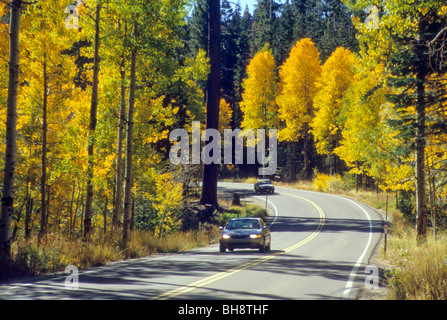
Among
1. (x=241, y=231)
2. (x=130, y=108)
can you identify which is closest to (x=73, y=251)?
(x=130, y=108)

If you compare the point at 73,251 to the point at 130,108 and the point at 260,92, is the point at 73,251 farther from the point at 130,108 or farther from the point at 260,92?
the point at 260,92

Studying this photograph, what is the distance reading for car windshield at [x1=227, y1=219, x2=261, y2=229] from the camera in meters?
19.8

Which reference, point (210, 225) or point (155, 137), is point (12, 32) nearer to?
point (155, 137)

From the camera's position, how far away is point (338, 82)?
5112 cm

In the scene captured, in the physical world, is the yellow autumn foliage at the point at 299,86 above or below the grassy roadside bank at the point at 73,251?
above

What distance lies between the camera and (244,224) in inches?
792

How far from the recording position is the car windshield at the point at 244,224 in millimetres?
19781

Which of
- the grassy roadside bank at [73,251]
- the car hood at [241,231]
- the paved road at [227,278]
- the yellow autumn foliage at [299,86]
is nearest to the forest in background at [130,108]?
the grassy roadside bank at [73,251]

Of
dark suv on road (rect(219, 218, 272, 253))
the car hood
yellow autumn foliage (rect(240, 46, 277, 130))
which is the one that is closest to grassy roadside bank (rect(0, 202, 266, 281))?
dark suv on road (rect(219, 218, 272, 253))

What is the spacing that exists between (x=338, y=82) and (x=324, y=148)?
8364 mm

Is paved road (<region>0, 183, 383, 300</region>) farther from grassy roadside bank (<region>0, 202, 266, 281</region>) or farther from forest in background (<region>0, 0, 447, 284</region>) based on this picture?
forest in background (<region>0, 0, 447, 284</region>)

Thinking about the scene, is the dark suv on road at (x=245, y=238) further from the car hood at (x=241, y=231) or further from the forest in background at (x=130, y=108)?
the forest in background at (x=130, y=108)
